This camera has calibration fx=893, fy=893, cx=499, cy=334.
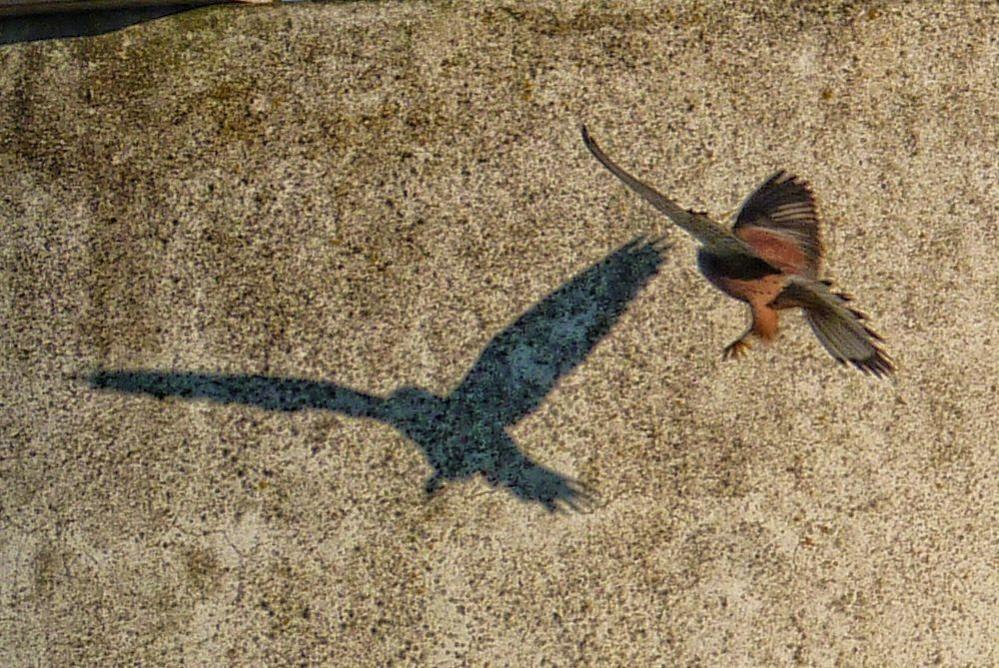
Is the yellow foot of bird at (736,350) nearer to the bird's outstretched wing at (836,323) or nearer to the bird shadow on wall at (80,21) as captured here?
the bird's outstretched wing at (836,323)

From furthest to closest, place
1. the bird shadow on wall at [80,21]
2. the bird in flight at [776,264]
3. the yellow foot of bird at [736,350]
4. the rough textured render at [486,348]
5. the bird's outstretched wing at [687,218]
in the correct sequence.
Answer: the bird shadow on wall at [80,21]
the rough textured render at [486,348]
the yellow foot of bird at [736,350]
the bird in flight at [776,264]
the bird's outstretched wing at [687,218]

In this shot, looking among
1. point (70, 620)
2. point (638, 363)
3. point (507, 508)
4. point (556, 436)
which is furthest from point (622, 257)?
point (70, 620)

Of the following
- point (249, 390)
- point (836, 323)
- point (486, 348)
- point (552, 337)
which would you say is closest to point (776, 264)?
point (836, 323)

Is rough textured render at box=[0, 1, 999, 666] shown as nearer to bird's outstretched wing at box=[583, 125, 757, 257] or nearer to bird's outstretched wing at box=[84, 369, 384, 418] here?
bird's outstretched wing at box=[84, 369, 384, 418]

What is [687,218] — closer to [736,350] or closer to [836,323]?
[836,323]

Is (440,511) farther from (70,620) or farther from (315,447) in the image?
(70,620)

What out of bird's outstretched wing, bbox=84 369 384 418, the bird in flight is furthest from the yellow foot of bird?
bird's outstretched wing, bbox=84 369 384 418

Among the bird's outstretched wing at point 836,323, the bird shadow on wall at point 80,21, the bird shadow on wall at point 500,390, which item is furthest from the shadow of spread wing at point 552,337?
the bird shadow on wall at point 80,21

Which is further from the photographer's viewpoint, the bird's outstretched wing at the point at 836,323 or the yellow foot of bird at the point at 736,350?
the yellow foot of bird at the point at 736,350
